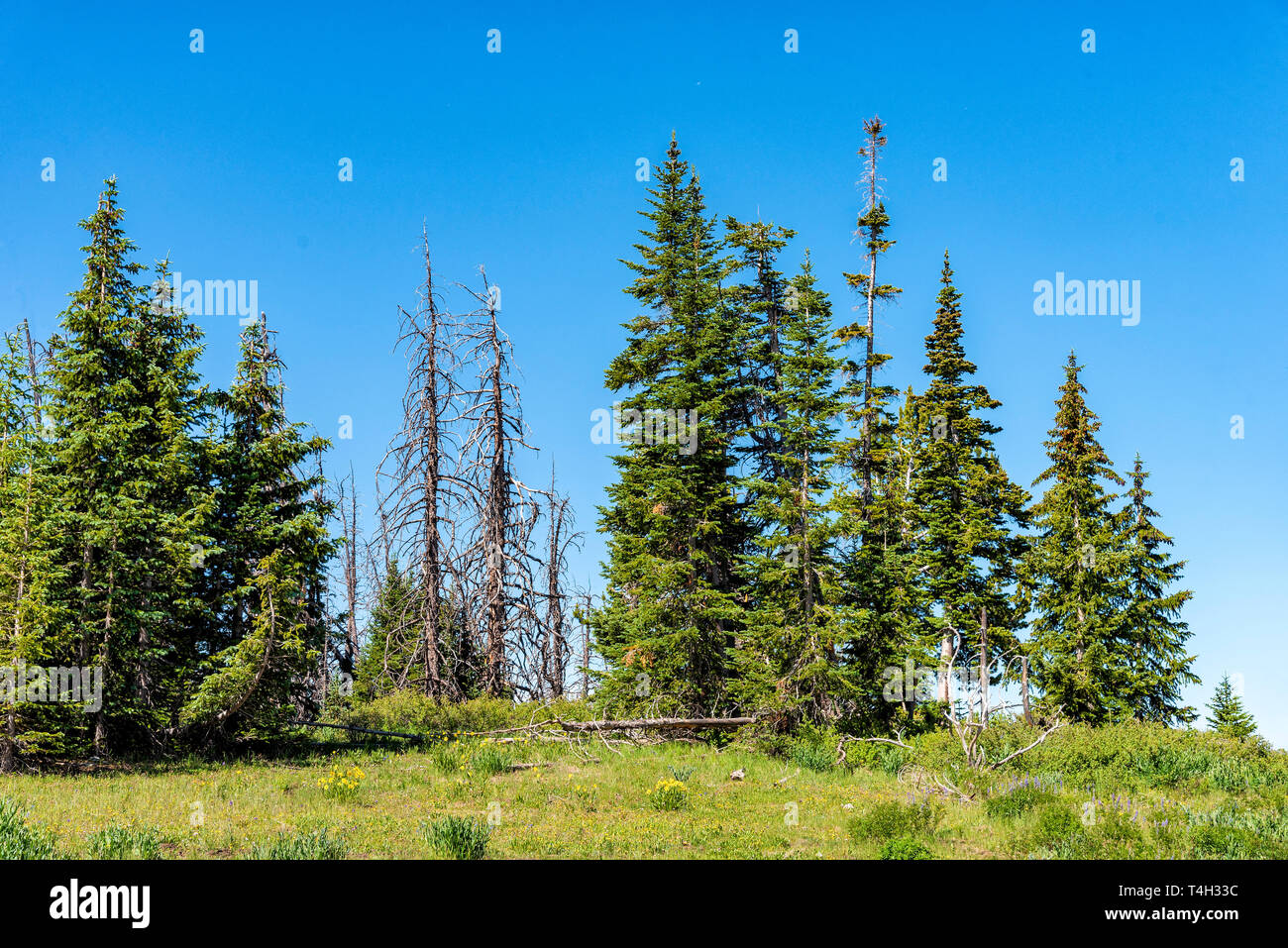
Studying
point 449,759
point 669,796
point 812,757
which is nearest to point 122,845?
point 669,796

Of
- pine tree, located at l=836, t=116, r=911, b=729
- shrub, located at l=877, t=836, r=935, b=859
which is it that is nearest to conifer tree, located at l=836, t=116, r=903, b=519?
pine tree, located at l=836, t=116, r=911, b=729

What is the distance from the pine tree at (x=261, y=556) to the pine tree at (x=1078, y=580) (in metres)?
22.6

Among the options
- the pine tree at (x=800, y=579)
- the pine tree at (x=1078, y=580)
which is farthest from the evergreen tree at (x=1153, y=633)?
the pine tree at (x=800, y=579)

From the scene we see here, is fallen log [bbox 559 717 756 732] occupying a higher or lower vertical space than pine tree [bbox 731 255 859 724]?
lower

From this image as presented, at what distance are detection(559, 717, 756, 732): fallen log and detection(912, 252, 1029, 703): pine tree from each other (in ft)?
27.9

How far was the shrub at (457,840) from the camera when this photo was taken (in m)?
10.3

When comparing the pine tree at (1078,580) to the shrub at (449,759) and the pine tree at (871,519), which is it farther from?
the shrub at (449,759)

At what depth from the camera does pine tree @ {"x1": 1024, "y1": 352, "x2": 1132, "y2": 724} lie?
28375 mm

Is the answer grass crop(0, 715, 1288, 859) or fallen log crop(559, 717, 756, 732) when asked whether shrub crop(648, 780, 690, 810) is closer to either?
grass crop(0, 715, 1288, 859)

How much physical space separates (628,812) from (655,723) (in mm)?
10227

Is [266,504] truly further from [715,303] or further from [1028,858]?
[1028,858]

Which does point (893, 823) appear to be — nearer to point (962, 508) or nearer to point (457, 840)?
point (457, 840)

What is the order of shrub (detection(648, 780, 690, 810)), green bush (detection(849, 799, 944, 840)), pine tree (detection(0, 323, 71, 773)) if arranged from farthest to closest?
1. pine tree (detection(0, 323, 71, 773))
2. shrub (detection(648, 780, 690, 810))
3. green bush (detection(849, 799, 944, 840))
